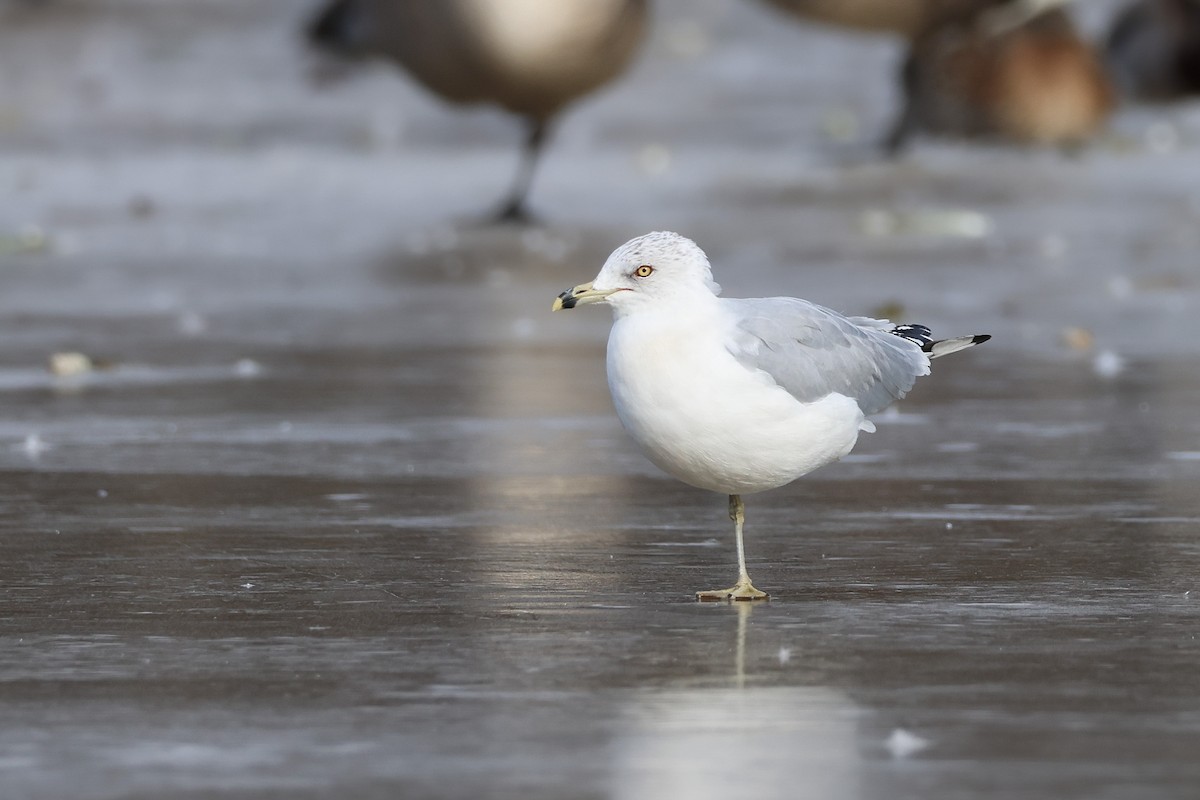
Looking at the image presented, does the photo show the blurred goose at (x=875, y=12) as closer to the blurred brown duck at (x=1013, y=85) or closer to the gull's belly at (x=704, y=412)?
the blurred brown duck at (x=1013, y=85)

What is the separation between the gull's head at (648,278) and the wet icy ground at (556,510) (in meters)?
0.68

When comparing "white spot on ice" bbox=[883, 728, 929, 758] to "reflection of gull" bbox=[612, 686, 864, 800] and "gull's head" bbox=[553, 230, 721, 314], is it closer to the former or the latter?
"reflection of gull" bbox=[612, 686, 864, 800]

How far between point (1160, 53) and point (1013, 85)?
233 centimetres

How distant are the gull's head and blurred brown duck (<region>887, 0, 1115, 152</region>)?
11.4 metres

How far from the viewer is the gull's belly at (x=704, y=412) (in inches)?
213

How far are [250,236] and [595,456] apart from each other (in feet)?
23.4

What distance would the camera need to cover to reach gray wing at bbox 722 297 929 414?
5.57 meters

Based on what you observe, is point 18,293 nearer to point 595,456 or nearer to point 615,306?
point 595,456

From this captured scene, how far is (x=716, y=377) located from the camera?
17.8ft

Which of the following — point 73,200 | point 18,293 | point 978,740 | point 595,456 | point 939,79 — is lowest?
point 978,740

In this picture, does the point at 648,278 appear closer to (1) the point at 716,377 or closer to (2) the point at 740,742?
(1) the point at 716,377

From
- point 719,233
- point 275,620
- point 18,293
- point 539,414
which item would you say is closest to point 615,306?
point 275,620

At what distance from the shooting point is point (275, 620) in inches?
207

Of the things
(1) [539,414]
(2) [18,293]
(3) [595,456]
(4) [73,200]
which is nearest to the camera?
(3) [595,456]
